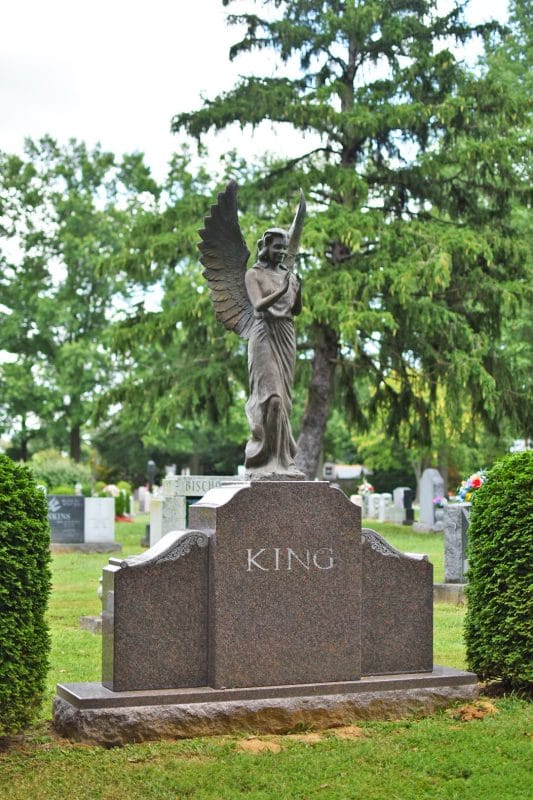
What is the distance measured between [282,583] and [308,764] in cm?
139

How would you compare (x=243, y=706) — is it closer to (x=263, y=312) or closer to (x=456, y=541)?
(x=263, y=312)

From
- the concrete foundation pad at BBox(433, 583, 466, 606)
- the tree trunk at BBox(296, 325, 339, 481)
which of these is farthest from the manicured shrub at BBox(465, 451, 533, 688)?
the tree trunk at BBox(296, 325, 339, 481)

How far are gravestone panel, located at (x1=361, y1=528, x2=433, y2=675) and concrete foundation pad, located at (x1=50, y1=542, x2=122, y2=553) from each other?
1416cm

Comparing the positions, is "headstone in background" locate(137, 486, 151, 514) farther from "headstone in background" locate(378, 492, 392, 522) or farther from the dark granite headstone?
the dark granite headstone

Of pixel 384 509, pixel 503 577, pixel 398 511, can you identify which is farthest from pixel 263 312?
pixel 384 509

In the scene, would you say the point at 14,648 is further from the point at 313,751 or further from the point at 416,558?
the point at 416,558

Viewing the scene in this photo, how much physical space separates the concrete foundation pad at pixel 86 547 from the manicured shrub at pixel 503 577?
46.4ft

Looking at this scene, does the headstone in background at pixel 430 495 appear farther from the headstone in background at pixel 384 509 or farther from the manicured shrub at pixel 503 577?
the manicured shrub at pixel 503 577

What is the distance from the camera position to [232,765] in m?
6.03

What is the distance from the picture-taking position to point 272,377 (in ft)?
25.5

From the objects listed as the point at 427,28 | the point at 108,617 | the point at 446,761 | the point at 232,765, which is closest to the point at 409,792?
the point at 446,761

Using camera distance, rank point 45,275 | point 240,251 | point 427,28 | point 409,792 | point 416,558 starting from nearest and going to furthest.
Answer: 1. point 409,792
2. point 416,558
3. point 240,251
4. point 427,28
5. point 45,275

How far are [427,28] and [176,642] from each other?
20.1 meters

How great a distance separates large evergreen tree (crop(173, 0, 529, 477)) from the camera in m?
21.2
